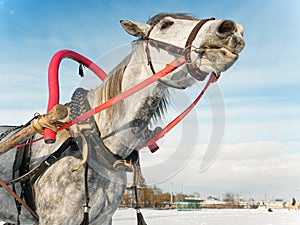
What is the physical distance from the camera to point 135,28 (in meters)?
2.96

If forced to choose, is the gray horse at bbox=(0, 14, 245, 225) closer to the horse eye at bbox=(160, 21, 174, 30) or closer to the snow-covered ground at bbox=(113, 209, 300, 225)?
the horse eye at bbox=(160, 21, 174, 30)

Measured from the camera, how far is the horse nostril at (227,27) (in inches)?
93.4

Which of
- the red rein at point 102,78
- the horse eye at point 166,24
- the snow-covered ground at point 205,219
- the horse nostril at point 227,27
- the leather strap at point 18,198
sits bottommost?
the snow-covered ground at point 205,219

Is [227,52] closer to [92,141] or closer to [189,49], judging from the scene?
[189,49]

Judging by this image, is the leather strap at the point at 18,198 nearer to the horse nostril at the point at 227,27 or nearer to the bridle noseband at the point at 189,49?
the bridle noseband at the point at 189,49

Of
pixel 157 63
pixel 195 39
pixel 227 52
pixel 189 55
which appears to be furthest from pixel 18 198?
pixel 227 52

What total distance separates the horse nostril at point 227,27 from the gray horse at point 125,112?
0.11 metres

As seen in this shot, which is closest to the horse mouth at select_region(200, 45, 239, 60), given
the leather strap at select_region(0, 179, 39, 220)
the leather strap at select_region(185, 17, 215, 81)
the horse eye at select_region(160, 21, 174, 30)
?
the leather strap at select_region(185, 17, 215, 81)

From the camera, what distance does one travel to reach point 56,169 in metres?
3.22

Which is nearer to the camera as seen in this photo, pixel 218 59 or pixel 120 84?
pixel 218 59

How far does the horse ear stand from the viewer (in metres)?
2.92

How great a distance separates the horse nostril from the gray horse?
0.37 feet

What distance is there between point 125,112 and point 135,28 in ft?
2.34

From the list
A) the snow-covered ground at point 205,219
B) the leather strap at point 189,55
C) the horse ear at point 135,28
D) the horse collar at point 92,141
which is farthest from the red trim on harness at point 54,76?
the snow-covered ground at point 205,219
